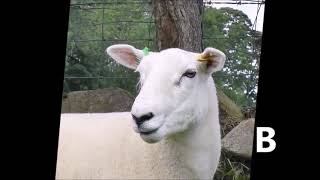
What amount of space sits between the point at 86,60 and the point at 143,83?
1.63 ft

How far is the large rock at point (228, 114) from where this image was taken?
2.79 metres

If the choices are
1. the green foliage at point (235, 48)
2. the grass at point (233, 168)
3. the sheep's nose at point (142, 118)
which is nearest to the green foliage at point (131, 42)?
the green foliage at point (235, 48)

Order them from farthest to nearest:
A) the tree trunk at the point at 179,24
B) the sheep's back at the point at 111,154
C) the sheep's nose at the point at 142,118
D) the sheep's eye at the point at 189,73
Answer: the tree trunk at the point at 179,24 < the sheep's back at the point at 111,154 < the sheep's eye at the point at 189,73 < the sheep's nose at the point at 142,118

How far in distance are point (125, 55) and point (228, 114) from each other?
514 millimetres

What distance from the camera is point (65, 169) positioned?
102 inches

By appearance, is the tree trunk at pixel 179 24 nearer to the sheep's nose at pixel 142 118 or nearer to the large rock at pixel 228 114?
the large rock at pixel 228 114

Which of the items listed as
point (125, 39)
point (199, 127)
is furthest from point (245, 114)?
point (125, 39)

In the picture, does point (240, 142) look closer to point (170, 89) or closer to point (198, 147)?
point (198, 147)

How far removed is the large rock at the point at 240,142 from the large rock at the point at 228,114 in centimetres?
4

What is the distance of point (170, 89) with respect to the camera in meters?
2.36

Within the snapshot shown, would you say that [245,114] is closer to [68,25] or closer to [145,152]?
[145,152]

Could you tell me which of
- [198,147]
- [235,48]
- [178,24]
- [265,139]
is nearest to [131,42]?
[178,24]

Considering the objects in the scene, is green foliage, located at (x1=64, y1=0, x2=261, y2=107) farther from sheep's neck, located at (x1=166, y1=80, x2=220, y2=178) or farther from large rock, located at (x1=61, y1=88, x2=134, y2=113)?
sheep's neck, located at (x1=166, y1=80, x2=220, y2=178)

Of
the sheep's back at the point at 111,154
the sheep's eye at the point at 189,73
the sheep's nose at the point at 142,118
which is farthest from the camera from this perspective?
the sheep's back at the point at 111,154
